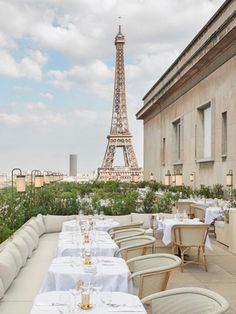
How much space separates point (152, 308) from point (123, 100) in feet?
173

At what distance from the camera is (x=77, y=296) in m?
4.02

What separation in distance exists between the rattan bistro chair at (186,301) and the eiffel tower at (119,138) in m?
46.8

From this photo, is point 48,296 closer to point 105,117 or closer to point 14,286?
point 14,286

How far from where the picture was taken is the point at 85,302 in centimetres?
388

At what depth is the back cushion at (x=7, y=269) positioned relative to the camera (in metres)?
5.67

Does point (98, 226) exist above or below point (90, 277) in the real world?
above

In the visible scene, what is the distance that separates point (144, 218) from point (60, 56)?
22237 millimetres

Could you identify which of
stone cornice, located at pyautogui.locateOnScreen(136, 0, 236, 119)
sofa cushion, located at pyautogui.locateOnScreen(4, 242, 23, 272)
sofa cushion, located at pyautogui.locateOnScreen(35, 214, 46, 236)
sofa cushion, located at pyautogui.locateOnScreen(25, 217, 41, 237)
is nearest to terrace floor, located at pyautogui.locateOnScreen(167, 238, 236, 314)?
sofa cushion, located at pyautogui.locateOnScreen(4, 242, 23, 272)

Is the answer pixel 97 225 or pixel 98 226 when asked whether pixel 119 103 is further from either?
pixel 98 226

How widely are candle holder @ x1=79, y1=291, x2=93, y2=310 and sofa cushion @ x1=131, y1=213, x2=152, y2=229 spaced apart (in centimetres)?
810

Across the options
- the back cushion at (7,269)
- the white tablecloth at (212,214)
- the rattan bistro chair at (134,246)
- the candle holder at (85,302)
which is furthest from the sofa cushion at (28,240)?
the white tablecloth at (212,214)

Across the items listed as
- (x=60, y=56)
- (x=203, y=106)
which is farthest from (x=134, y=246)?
(x=60, y=56)

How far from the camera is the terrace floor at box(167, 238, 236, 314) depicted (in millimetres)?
7437

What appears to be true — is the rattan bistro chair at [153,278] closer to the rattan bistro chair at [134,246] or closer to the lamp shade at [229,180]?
the rattan bistro chair at [134,246]
